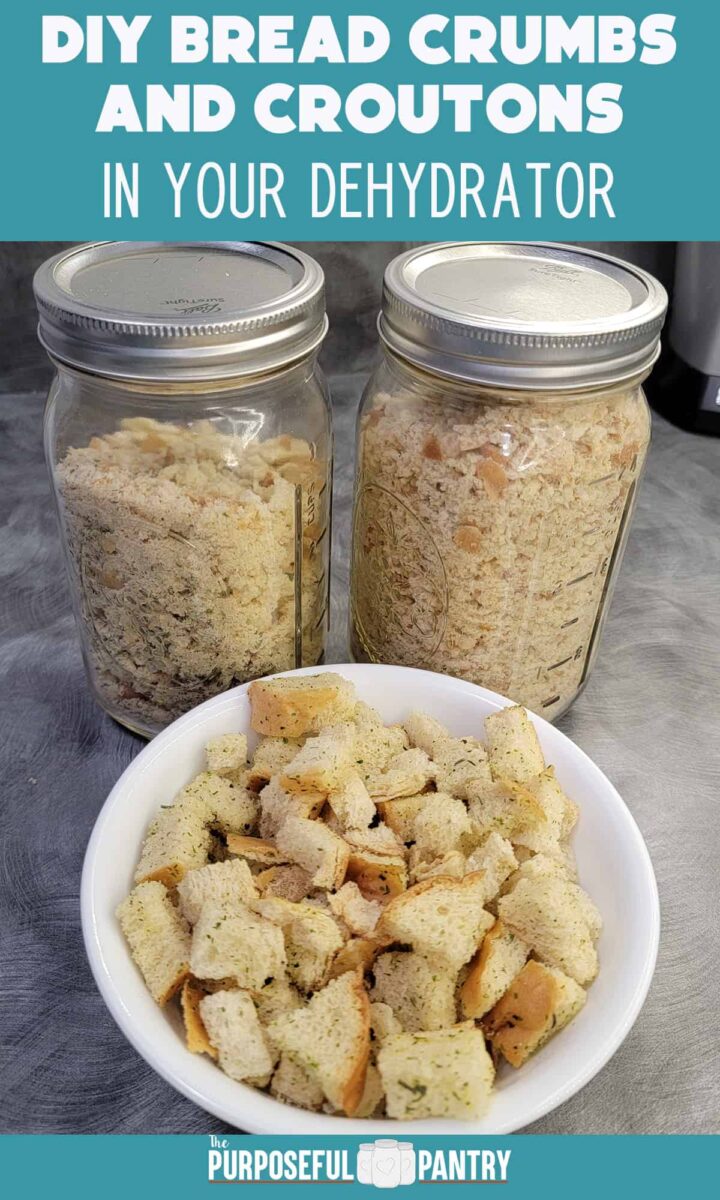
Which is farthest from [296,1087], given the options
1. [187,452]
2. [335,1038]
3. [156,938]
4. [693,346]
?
[693,346]

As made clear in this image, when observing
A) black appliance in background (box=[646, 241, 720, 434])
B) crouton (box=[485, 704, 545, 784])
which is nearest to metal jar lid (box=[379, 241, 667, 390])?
crouton (box=[485, 704, 545, 784])

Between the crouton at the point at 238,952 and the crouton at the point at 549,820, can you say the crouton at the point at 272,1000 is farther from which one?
the crouton at the point at 549,820

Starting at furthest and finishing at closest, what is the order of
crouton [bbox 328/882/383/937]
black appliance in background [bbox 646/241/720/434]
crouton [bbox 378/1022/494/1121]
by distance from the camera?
1. black appliance in background [bbox 646/241/720/434]
2. crouton [bbox 328/882/383/937]
3. crouton [bbox 378/1022/494/1121]

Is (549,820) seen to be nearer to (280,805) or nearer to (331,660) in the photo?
(280,805)

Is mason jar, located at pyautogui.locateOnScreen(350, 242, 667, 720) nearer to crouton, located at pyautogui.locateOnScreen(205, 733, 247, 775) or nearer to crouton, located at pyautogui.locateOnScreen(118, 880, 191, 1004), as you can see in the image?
crouton, located at pyautogui.locateOnScreen(205, 733, 247, 775)

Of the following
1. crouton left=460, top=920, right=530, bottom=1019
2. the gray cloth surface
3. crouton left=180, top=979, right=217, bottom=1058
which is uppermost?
crouton left=460, top=920, right=530, bottom=1019
